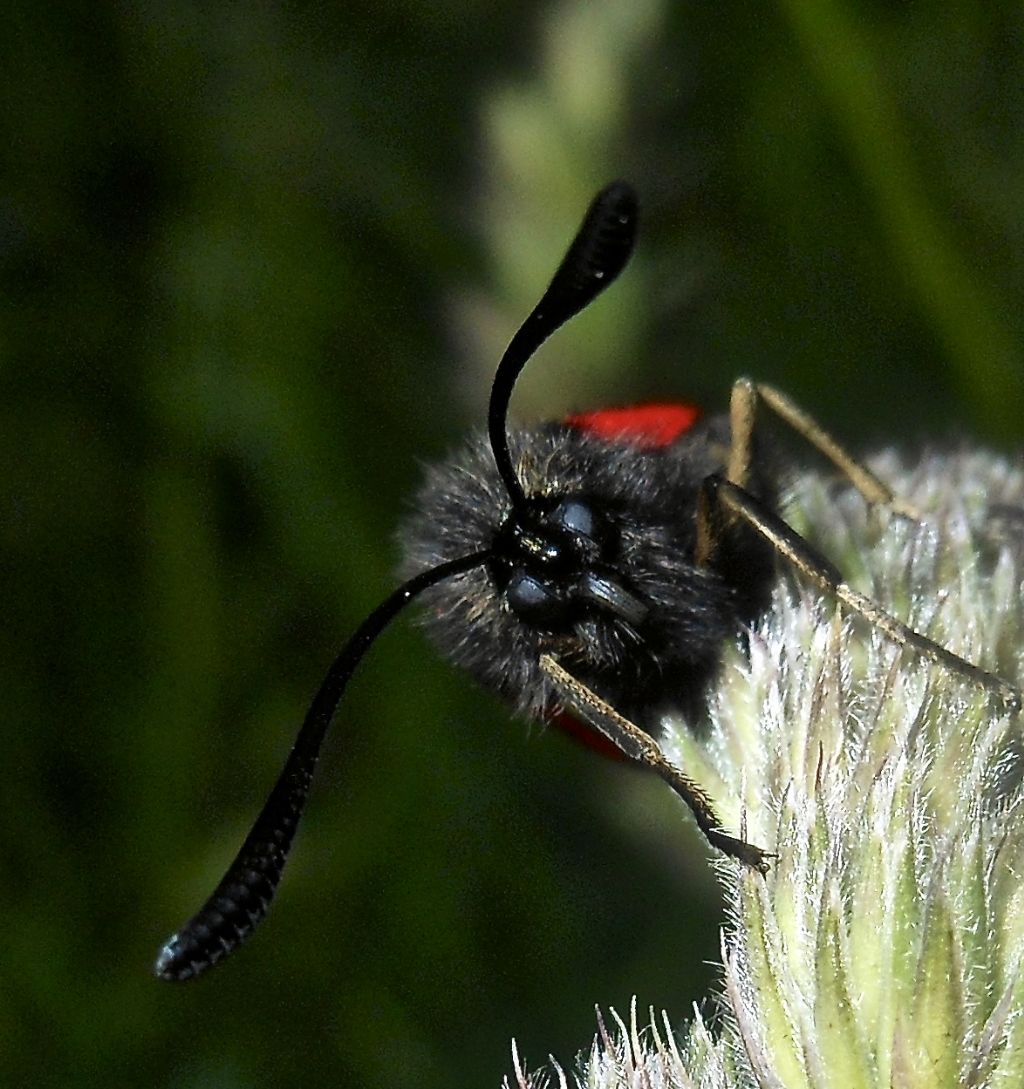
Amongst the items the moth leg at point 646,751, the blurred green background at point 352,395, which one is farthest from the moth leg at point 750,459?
the blurred green background at point 352,395

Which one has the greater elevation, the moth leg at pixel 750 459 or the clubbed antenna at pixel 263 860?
the moth leg at pixel 750 459

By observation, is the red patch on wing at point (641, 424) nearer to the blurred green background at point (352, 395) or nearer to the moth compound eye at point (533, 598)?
the moth compound eye at point (533, 598)

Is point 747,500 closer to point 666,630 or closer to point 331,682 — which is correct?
point 666,630

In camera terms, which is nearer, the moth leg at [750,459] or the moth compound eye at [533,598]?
the moth compound eye at [533,598]

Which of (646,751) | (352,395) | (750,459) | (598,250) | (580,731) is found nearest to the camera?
(598,250)

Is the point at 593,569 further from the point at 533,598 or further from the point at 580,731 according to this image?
the point at 580,731

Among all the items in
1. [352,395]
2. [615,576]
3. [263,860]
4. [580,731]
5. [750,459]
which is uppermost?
[352,395]

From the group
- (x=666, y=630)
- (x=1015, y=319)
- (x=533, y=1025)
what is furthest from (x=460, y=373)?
(x=666, y=630)

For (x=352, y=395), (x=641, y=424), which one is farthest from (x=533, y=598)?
(x=352, y=395)
